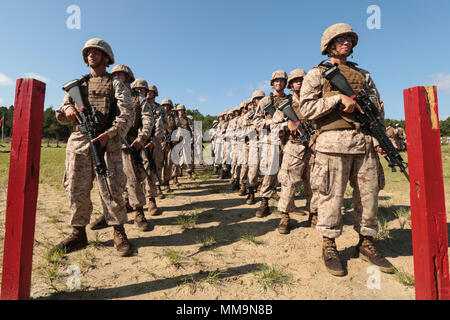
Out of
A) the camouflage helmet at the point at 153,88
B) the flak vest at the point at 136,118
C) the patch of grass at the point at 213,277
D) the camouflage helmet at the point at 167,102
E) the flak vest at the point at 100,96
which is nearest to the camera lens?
the patch of grass at the point at 213,277

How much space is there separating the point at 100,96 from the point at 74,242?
1.96 metres

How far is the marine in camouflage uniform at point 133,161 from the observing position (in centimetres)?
384

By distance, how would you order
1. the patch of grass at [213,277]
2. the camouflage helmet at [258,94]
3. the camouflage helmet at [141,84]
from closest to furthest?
the patch of grass at [213,277] → the camouflage helmet at [141,84] → the camouflage helmet at [258,94]

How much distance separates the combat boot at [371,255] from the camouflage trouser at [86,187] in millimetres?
3013

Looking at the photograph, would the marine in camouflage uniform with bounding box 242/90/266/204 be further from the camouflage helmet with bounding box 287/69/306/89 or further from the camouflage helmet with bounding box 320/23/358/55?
the camouflage helmet with bounding box 320/23/358/55

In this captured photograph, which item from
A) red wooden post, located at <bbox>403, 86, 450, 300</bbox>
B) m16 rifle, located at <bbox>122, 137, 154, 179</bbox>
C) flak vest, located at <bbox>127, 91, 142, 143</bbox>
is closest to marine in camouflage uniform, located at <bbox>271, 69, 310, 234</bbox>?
red wooden post, located at <bbox>403, 86, 450, 300</bbox>

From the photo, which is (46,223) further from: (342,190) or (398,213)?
(398,213)

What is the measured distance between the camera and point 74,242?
2.98 metres

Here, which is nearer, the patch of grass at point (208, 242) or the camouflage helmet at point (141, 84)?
the patch of grass at point (208, 242)

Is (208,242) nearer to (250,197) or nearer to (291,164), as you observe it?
(291,164)

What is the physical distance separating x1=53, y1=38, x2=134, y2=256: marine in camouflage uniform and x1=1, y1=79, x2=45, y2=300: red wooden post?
1.07m

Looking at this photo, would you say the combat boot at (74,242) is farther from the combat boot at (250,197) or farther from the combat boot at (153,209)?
the combat boot at (250,197)

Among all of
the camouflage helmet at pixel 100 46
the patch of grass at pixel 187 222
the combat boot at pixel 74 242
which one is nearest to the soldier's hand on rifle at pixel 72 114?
the camouflage helmet at pixel 100 46

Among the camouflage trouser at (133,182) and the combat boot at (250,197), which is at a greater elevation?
the camouflage trouser at (133,182)
